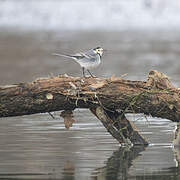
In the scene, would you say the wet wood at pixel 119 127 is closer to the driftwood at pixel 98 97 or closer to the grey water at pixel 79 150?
the driftwood at pixel 98 97

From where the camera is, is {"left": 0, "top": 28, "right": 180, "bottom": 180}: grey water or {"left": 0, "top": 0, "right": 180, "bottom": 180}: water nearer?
{"left": 0, "top": 28, "right": 180, "bottom": 180}: grey water

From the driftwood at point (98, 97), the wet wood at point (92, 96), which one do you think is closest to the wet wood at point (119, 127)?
the driftwood at point (98, 97)

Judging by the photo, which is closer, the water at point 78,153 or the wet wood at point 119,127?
the water at point 78,153

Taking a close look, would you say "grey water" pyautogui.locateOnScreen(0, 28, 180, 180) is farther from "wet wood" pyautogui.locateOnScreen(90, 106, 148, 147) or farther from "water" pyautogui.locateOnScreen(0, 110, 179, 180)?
"wet wood" pyautogui.locateOnScreen(90, 106, 148, 147)

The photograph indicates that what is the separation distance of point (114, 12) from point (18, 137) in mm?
34804

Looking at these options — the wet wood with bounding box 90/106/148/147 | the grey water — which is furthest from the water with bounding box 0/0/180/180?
the wet wood with bounding box 90/106/148/147

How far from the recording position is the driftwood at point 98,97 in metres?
9.80

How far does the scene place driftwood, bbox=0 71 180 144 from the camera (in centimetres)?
980

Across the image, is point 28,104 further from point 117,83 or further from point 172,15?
point 172,15

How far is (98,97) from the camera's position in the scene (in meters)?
9.93

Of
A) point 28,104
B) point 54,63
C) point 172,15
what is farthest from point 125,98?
point 172,15

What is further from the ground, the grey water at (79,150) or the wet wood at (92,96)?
the wet wood at (92,96)

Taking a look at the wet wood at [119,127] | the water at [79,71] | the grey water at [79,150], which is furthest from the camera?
the wet wood at [119,127]

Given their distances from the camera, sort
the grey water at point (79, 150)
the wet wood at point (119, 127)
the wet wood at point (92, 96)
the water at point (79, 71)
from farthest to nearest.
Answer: the wet wood at point (119, 127) < the wet wood at point (92, 96) < the water at point (79, 71) < the grey water at point (79, 150)
